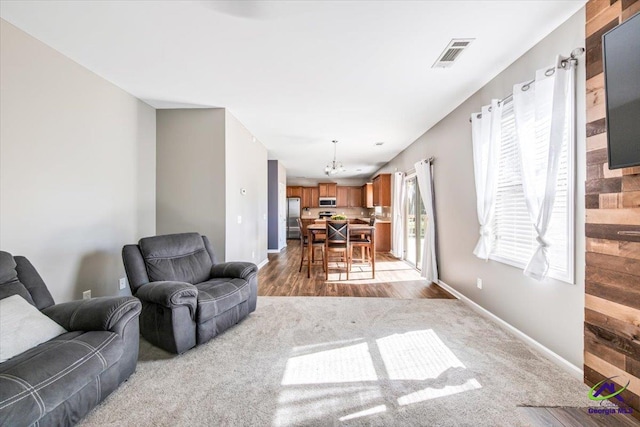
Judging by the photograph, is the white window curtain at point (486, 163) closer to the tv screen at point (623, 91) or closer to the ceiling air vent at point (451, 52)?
the ceiling air vent at point (451, 52)

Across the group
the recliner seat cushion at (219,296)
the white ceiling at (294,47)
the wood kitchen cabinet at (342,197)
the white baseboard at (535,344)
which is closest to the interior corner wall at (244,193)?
the white ceiling at (294,47)

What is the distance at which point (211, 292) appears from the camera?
2.29 meters

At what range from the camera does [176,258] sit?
265 cm

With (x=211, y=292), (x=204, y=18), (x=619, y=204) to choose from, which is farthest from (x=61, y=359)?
(x=619, y=204)

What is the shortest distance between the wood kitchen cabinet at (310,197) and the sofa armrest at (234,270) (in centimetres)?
692

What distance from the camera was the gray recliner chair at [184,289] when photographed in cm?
202

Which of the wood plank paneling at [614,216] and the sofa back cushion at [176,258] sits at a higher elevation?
the wood plank paneling at [614,216]

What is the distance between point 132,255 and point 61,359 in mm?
1185

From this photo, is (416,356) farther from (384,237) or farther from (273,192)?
(273,192)

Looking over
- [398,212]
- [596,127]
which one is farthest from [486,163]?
[398,212]

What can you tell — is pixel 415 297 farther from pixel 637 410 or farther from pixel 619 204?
pixel 619 204

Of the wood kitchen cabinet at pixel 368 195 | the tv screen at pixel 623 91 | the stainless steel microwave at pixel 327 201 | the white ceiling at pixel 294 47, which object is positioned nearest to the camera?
the tv screen at pixel 623 91

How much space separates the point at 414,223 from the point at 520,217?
310 centimetres

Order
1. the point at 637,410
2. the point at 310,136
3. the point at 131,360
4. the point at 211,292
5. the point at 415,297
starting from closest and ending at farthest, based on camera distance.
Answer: the point at 637,410, the point at 131,360, the point at 211,292, the point at 415,297, the point at 310,136
